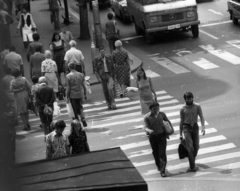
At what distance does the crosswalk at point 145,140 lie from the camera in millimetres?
10664

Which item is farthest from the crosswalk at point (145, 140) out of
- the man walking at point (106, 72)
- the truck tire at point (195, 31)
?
the truck tire at point (195, 31)

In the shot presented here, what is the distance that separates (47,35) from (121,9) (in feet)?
11.9

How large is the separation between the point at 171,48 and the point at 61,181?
18.6 metres

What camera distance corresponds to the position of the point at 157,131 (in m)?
9.99

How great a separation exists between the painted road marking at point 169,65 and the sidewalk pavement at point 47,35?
65cm

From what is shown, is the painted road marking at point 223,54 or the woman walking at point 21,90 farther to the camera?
the painted road marking at point 223,54

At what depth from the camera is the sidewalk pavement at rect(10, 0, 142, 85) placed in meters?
20.2

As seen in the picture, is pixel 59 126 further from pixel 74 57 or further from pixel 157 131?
pixel 74 57

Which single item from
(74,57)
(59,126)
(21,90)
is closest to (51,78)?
(74,57)

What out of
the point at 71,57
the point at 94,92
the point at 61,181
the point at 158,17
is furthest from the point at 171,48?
the point at 61,181

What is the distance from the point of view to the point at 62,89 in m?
16.4

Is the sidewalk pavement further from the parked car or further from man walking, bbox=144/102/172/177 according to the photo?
man walking, bbox=144/102/172/177

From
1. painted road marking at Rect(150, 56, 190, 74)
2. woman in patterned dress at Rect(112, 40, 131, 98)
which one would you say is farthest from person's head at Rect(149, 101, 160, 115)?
painted road marking at Rect(150, 56, 190, 74)

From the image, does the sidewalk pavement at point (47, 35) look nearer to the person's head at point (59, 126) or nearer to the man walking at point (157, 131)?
the man walking at point (157, 131)
